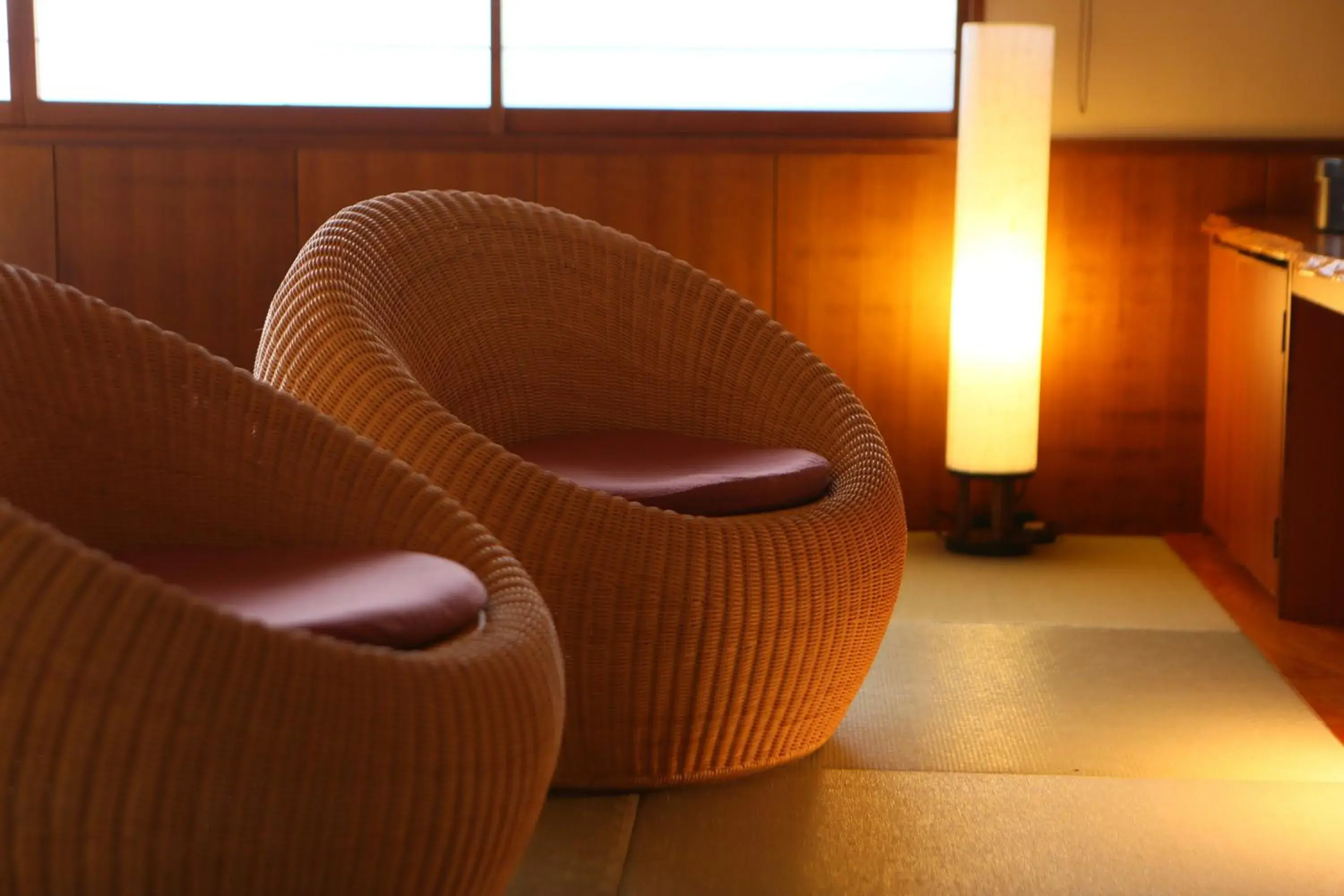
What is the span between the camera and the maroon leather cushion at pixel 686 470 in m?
2.21

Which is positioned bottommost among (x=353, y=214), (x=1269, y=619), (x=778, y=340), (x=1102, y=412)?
(x=1269, y=619)

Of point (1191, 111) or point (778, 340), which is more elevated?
point (1191, 111)

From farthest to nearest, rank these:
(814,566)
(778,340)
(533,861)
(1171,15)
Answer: (1171,15) → (778,340) → (814,566) → (533,861)

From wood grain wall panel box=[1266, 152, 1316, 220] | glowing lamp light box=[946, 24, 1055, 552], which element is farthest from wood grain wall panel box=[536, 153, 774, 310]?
wood grain wall panel box=[1266, 152, 1316, 220]

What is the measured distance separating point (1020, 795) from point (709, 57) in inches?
91.4

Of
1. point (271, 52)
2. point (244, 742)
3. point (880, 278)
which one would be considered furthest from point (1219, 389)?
point (244, 742)

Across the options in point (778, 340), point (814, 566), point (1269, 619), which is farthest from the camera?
point (1269, 619)

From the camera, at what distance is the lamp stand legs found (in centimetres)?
371

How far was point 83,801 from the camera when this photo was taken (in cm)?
127

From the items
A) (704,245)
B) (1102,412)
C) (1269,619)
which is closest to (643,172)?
(704,245)

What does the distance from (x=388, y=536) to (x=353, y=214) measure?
82 cm

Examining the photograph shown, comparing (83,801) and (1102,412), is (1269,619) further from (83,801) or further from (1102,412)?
(83,801)

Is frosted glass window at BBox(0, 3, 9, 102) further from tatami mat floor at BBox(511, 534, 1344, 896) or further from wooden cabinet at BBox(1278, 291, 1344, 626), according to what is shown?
wooden cabinet at BBox(1278, 291, 1344, 626)

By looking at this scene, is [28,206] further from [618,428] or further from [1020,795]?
[1020,795]
